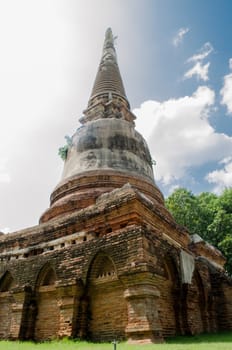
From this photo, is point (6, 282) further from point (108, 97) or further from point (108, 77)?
point (108, 77)

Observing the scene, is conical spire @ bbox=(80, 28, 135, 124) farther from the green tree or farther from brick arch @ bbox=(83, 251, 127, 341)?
brick arch @ bbox=(83, 251, 127, 341)

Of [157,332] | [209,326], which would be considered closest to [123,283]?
[157,332]

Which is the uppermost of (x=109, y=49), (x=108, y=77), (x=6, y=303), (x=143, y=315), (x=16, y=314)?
(x=109, y=49)

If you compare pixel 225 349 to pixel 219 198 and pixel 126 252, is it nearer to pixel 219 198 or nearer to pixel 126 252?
pixel 126 252

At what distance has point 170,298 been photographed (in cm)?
870

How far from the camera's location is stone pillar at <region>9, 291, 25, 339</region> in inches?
336

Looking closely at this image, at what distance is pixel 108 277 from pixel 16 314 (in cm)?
306

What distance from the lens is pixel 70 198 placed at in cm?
1288

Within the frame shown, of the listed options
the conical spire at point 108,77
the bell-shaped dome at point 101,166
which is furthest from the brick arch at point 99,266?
the conical spire at point 108,77

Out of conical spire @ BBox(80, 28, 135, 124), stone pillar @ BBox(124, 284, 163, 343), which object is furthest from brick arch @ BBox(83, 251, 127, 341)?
conical spire @ BBox(80, 28, 135, 124)

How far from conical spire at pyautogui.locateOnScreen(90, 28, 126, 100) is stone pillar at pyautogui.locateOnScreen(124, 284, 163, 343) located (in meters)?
15.3

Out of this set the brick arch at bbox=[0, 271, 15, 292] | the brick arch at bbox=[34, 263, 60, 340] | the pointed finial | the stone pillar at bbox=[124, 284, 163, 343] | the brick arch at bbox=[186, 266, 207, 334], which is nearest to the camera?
the stone pillar at bbox=[124, 284, 163, 343]

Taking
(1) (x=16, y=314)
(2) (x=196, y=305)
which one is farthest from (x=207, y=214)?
(1) (x=16, y=314)

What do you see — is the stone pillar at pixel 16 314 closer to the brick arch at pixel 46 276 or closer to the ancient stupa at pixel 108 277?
the ancient stupa at pixel 108 277
